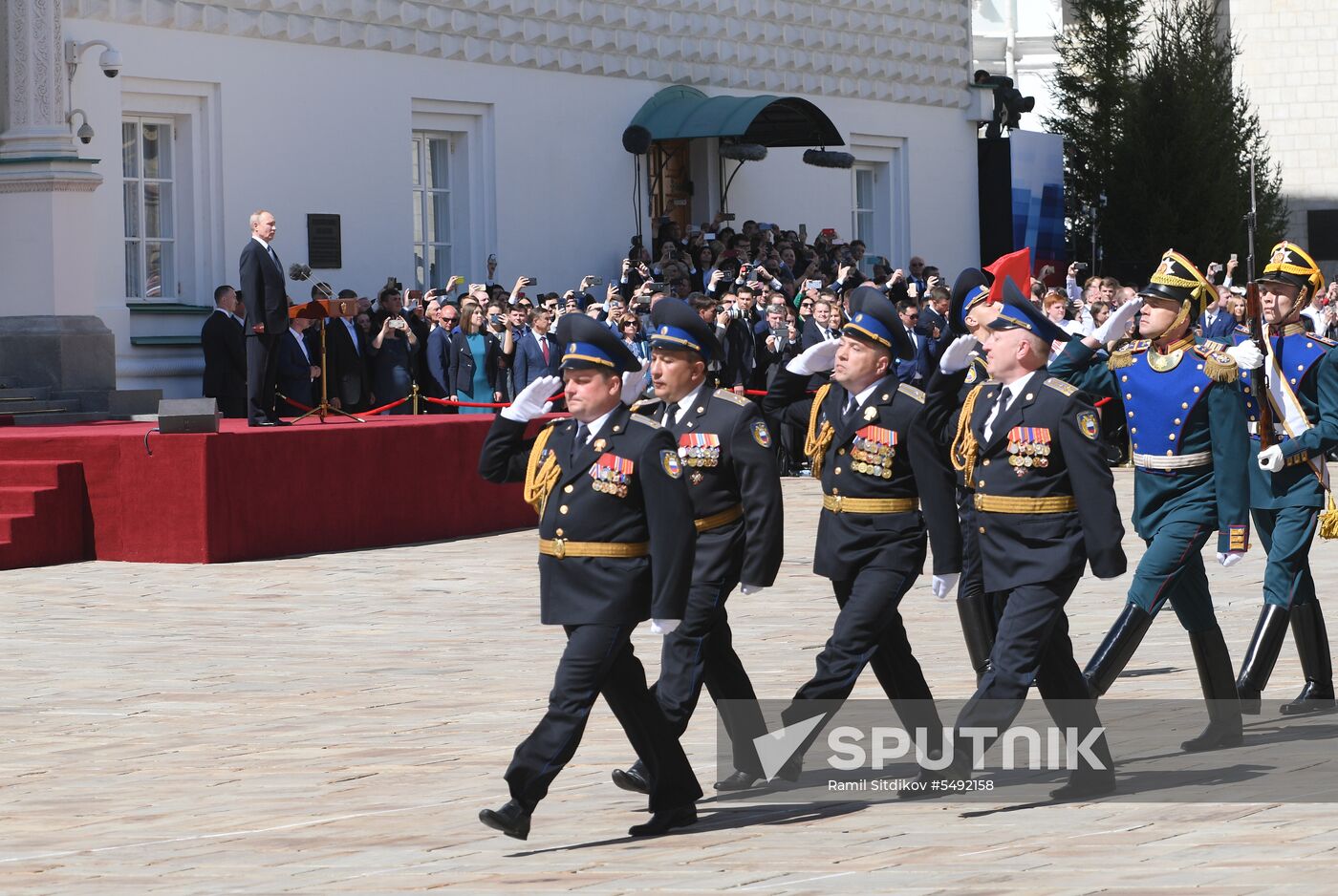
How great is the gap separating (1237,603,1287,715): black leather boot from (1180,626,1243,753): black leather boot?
354mm

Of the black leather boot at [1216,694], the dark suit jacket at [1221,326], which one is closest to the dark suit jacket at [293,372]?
the dark suit jacket at [1221,326]

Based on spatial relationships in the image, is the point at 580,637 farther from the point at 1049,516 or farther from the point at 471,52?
the point at 471,52

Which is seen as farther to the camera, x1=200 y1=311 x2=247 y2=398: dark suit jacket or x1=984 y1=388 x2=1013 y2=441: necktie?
x1=200 y1=311 x2=247 y2=398: dark suit jacket

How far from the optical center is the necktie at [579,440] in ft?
24.9

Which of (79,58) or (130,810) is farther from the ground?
(79,58)

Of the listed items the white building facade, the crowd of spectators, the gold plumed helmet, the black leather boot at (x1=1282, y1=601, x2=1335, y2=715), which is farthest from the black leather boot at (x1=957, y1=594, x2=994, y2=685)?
the white building facade

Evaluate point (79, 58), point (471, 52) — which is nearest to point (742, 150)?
point (471, 52)

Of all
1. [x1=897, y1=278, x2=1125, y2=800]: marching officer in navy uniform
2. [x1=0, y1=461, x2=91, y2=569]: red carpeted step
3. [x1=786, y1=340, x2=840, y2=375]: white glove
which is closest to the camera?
[x1=897, y1=278, x2=1125, y2=800]: marching officer in navy uniform

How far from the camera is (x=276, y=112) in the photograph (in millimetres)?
23188

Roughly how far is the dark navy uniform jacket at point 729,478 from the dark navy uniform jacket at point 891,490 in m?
0.21

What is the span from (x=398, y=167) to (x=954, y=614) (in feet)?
41.8

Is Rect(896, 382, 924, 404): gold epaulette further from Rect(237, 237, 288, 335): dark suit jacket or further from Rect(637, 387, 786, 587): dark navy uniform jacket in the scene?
Rect(237, 237, 288, 335): dark suit jacket

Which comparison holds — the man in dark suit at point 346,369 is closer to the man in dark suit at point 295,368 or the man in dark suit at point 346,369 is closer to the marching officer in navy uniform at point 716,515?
the man in dark suit at point 295,368

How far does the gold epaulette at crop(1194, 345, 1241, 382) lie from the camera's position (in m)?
9.09
